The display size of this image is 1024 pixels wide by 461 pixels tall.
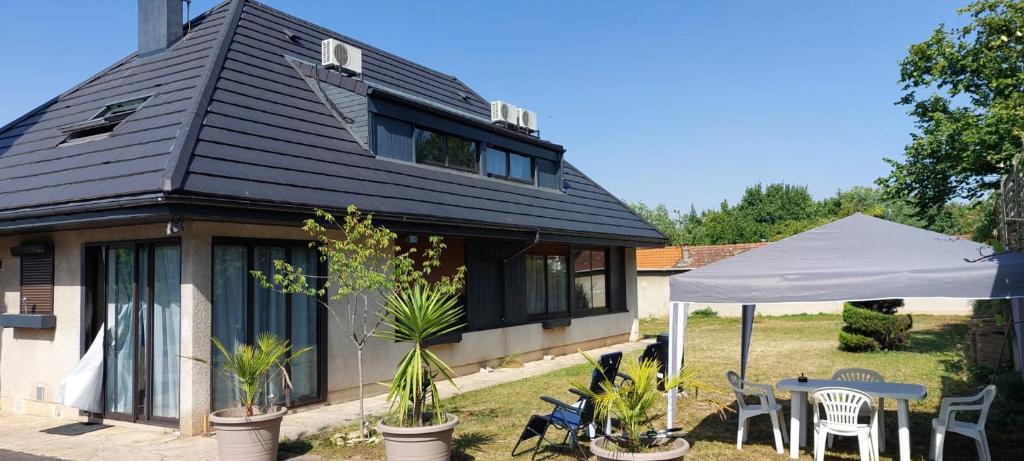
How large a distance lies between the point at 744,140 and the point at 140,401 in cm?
2340

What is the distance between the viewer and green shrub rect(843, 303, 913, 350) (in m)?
15.5

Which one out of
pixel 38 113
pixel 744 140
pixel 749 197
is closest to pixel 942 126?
pixel 744 140

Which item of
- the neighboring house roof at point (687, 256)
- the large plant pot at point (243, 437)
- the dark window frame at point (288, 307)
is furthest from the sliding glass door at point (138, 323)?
the neighboring house roof at point (687, 256)

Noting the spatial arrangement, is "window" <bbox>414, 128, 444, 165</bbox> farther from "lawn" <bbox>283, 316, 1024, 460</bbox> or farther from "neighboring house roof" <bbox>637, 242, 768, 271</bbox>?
"neighboring house roof" <bbox>637, 242, 768, 271</bbox>

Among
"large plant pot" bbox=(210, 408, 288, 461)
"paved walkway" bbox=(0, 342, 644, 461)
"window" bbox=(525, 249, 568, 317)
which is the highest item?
"window" bbox=(525, 249, 568, 317)

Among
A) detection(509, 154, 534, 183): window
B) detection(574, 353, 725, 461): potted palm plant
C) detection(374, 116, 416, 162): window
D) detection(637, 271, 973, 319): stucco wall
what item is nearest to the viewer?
detection(574, 353, 725, 461): potted palm plant

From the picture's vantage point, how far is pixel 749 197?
62.2m

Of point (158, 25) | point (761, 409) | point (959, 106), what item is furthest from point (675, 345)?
point (959, 106)

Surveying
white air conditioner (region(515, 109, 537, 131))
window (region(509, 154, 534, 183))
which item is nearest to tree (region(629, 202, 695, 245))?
white air conditioner (region(515, 109, 537, 131))

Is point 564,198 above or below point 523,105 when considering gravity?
below

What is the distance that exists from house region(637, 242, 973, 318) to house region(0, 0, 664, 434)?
1450cm

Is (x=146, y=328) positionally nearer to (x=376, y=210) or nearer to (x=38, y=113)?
(x=376, y=210)

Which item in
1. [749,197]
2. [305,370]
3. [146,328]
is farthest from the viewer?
[749,197]

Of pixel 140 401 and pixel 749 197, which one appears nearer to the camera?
pixel 140 401
